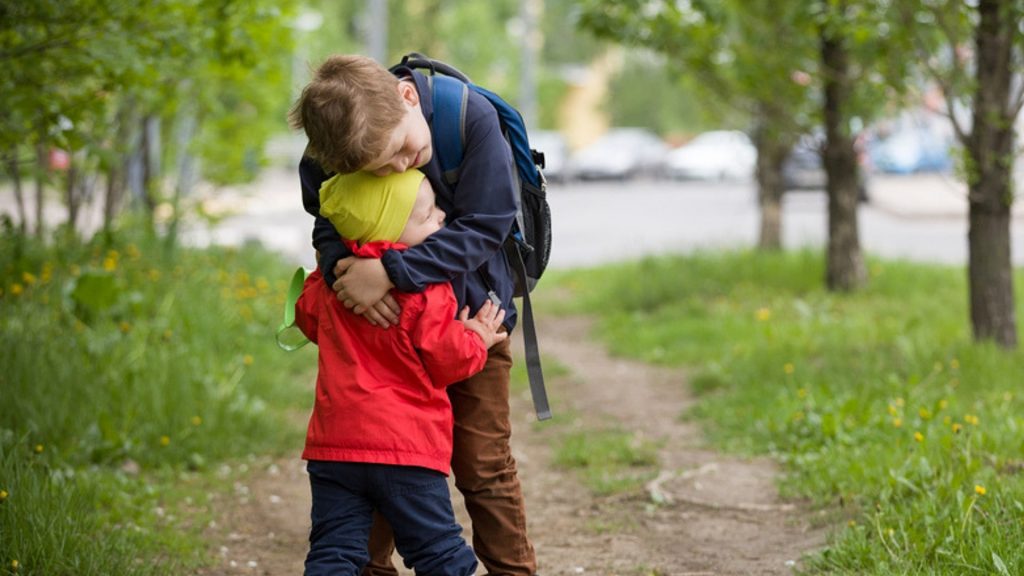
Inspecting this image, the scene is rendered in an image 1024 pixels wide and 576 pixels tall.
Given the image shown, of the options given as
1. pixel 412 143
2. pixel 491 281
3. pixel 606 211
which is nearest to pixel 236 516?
pixel 491 281

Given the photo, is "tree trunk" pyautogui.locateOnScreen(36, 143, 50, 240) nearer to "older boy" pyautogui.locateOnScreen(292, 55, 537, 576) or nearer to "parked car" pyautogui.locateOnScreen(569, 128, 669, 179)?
"older boy" pyautogui.locateOnScreen(292, 55, 537, 576)

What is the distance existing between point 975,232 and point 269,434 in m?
3.53

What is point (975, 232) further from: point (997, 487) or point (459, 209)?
point (459, 209)

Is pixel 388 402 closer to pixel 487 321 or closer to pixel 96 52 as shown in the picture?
pixel 487 321

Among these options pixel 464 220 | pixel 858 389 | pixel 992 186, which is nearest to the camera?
pixel 464 220

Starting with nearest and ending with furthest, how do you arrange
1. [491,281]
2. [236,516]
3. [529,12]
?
1. [491,281]
2. [236,516]
3. [529,12]

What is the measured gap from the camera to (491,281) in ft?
10.9

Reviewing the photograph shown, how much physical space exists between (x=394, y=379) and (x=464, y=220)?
41 cm

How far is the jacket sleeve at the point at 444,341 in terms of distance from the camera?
308 centimetres

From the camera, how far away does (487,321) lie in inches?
128

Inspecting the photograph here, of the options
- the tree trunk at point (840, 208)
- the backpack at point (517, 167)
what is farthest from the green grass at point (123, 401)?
the tree trunk at point (840, 208)

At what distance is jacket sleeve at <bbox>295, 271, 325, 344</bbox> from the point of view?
3.26 metres

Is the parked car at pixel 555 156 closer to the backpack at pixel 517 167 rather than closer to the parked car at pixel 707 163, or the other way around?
the parked car at pixel 707 163

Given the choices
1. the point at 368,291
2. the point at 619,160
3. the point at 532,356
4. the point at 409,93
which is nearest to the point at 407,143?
the point at 409,93
